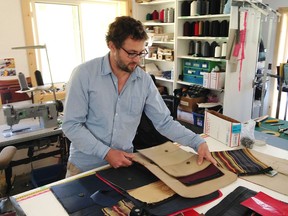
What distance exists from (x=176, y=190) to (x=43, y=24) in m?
3.41

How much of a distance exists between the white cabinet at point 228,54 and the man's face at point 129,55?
220 cm

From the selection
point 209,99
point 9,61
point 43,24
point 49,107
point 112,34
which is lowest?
point 209,99

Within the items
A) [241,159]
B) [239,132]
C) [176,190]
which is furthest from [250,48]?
[176,190]

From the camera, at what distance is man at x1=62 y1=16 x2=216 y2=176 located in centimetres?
130

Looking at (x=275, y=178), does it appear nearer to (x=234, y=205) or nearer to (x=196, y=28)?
(x=234, y=205)

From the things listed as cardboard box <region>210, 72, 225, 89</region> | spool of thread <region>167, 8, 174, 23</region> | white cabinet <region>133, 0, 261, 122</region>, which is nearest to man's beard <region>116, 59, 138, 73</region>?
white cabinet <region>133, 0, 261, 122</region>

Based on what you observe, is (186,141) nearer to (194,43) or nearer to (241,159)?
(241,159)

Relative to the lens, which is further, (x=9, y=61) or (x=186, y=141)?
(x=9, y=61)

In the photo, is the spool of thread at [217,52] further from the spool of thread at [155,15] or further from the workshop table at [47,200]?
the workshop table at [47,200]

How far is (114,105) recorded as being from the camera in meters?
1.41

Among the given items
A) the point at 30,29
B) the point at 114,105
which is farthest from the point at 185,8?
the point at 114,105

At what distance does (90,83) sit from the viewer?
53.1 inches

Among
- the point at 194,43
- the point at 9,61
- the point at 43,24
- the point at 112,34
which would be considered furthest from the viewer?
the point at 194,43

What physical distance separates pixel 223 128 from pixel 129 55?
842mm
